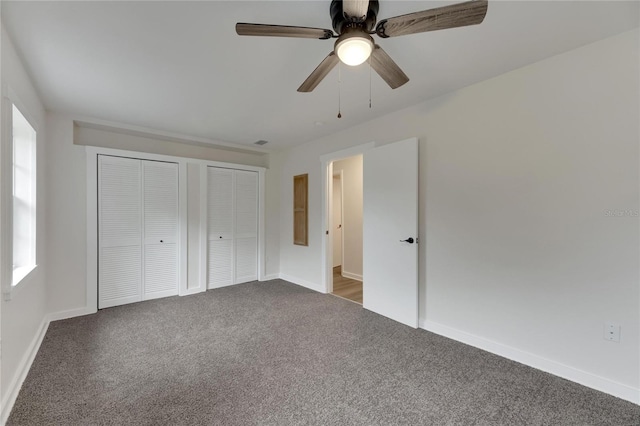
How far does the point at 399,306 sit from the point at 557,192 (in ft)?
5.91

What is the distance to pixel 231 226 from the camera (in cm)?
453

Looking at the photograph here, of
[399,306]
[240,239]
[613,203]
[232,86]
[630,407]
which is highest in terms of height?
[232,86]

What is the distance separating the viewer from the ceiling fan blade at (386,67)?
157cm

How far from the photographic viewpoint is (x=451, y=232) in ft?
8.75

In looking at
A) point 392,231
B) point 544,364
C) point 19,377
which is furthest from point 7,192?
point 544,364

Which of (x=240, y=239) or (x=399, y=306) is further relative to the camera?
(x=240, y=239)

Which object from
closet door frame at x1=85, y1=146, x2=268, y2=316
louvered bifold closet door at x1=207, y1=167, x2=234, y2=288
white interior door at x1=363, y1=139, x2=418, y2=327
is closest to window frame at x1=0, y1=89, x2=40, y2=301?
closet door frame at x1=85, y1=146, x2=268, y2=316

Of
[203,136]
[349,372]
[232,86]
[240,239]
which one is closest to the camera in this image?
[349,372]

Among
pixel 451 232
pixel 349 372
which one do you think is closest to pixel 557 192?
pixel 451 232

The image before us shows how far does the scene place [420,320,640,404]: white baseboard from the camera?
1.80 m

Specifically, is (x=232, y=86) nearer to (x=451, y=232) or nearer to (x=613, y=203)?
(x=451, y=232)

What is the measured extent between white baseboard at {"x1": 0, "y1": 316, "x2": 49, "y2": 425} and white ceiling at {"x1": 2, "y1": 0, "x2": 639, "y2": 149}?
2318mm

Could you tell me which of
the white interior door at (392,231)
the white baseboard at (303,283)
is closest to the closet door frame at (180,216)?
the white baseboard at (303,283)

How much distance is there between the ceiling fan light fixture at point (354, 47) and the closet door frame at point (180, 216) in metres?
3.34
